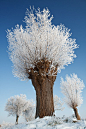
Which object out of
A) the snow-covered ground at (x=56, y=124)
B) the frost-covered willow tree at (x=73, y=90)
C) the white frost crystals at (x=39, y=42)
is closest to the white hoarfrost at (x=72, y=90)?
Result: the frost-covered willow tree at (x=73, y=90)

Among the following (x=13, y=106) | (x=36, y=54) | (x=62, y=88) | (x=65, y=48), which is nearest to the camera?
(x=36, y=54)

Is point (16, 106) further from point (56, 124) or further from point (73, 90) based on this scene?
point (56, 124)

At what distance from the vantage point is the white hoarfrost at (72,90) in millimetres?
15366

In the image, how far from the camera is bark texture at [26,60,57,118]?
21.3 ft

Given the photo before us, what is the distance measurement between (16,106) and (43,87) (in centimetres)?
1897

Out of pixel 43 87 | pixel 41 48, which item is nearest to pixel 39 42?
pixel 41 48

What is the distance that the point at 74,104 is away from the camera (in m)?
15.3

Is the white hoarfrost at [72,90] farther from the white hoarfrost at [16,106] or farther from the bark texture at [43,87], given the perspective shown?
the white hoarfrost at [16,106]

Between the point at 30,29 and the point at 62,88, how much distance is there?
1251 cm

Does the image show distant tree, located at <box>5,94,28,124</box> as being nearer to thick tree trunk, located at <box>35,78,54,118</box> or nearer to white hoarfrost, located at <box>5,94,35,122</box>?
white hoarfrost, located at <box>5,94,35,122</box>

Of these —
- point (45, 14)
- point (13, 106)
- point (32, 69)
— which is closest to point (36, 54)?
point (32, 69)

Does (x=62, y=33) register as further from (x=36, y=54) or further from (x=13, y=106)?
(x=13, y=106)

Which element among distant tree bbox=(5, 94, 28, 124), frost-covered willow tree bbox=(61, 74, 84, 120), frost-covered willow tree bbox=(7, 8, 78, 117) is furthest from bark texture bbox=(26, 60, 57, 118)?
distant tree bbox=(5, 94, 28, 124)

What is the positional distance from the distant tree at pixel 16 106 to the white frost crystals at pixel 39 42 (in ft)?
58.0
